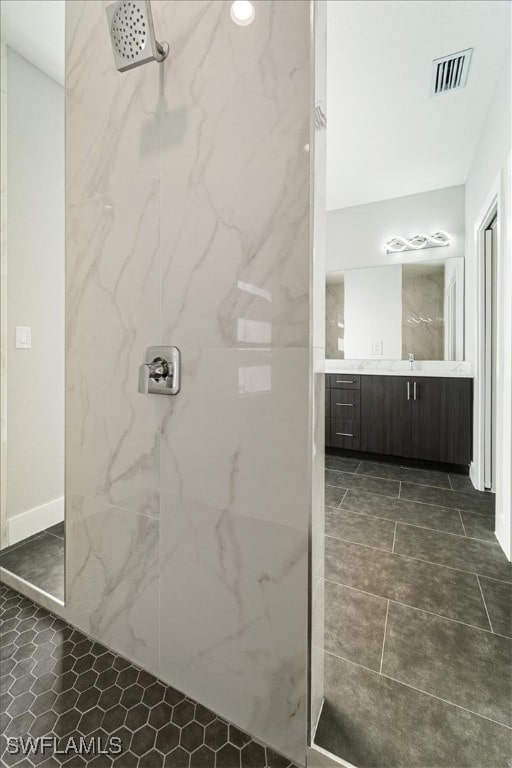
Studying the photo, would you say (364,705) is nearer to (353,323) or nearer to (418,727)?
(418,727)

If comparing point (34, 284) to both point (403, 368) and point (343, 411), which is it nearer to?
point (343, 411)

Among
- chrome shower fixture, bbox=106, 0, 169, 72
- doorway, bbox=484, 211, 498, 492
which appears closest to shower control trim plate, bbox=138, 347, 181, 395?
chrome shower fixture, bbox=106, 0, 169, 72

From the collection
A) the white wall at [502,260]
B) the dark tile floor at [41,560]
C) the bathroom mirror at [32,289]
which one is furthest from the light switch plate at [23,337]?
the white wall at [502,260]

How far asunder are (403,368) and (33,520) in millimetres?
3372

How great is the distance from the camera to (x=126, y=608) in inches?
47.1

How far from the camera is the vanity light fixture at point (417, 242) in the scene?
3568mm

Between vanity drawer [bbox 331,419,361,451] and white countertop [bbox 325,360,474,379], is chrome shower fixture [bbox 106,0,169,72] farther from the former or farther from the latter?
vanity drawer [bbox 331,419,361,451]

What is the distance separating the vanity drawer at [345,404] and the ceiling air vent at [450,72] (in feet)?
7.77

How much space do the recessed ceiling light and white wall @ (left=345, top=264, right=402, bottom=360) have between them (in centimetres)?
322

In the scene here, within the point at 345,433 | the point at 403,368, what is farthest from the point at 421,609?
the point at 403,368

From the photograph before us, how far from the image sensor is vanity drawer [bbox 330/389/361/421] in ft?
11.9

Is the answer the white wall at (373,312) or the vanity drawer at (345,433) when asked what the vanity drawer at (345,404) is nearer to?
the vanity drawer at (345,433)

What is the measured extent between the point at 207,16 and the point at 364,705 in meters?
2.01

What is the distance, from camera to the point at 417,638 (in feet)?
4.37
